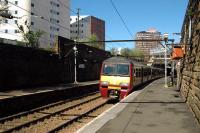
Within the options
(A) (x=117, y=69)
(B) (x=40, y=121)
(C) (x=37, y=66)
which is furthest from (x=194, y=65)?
(C) (x=37, y=66)

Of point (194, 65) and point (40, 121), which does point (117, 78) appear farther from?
point (194, 65)

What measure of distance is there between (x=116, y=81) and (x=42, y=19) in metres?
83.7

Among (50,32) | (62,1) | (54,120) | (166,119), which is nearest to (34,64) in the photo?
(54,120)

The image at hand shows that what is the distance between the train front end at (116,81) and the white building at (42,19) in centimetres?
6761

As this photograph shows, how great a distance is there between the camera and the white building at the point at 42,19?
98688 mm

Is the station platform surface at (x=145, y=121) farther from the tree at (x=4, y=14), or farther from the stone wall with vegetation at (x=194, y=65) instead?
the tree at (x=4, y=14)

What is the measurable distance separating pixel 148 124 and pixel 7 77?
18222 millimetres

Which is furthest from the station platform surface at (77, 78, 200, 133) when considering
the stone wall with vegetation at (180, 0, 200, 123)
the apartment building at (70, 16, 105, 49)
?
the apartment building at (70, 16, 105, 49)

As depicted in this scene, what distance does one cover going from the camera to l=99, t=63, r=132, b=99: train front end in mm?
23000

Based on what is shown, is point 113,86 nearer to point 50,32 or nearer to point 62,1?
point 50,32

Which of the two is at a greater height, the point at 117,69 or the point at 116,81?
the point at 117,69

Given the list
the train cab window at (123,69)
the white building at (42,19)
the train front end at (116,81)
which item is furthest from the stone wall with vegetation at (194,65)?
the white building at (42,19)

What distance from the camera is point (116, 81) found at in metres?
23.2

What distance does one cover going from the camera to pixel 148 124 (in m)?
11.2
